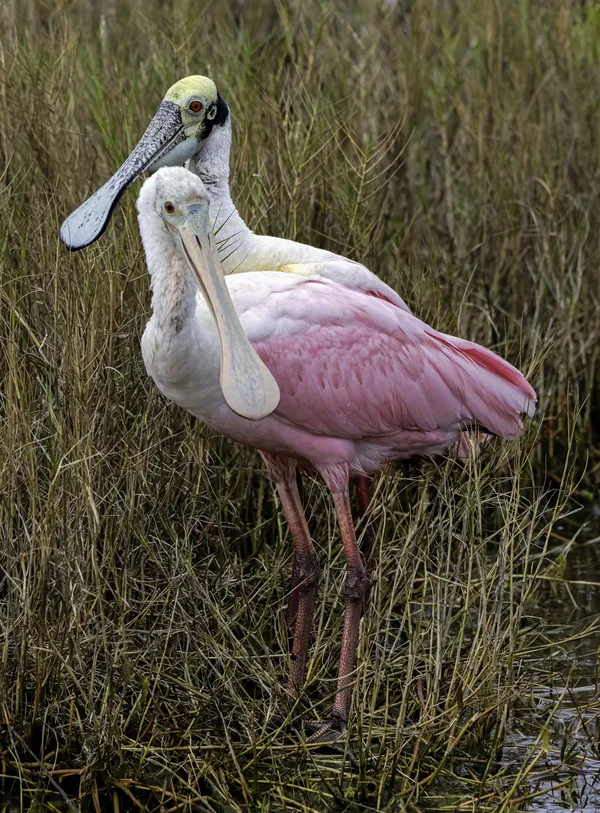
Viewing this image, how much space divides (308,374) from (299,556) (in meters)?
0.60

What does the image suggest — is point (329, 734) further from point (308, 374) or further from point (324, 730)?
point (308, 374)

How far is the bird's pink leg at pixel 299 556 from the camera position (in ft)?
14.5

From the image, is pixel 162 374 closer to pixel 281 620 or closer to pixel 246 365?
pixel 246 365

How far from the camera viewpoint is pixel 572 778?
382 centimetres

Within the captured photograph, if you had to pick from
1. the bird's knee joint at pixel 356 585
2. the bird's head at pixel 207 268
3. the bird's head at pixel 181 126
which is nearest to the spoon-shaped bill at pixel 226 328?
the bird's head at pixel 207 268

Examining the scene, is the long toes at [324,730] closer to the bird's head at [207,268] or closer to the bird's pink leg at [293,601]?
the bird's pink leg at [293,601]

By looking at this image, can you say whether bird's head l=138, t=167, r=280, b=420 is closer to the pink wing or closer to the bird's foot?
the pink wing

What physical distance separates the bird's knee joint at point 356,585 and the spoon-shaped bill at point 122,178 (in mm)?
1302

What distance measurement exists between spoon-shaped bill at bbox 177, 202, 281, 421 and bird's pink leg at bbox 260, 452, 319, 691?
60 centimetres

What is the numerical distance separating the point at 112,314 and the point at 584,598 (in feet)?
7.12

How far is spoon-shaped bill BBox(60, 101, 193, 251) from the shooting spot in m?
4.36

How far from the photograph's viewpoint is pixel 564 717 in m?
4.28

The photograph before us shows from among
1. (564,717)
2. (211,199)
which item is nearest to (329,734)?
(564,717)

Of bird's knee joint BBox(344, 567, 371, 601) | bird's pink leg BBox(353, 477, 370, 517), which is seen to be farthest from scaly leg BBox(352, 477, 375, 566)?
bird's knee joint BBox(344, 567, 371, 601)
